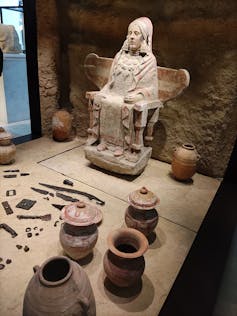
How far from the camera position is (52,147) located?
389cm

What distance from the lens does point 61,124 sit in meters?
3.95

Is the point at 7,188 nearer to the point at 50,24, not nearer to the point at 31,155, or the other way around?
the point at 31,155

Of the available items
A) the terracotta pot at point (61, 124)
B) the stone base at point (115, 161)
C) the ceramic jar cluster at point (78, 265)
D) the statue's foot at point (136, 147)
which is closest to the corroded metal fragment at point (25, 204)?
the ceramic jar cluster at point (78, 265)

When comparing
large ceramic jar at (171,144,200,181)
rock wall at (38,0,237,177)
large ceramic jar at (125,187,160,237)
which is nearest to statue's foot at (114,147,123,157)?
large ceramic jar at (171,144,200,181)

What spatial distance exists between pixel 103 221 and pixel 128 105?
4.09ft

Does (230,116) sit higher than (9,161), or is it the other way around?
(230,116)

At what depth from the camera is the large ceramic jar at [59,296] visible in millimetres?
1208

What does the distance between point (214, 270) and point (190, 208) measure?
789mm

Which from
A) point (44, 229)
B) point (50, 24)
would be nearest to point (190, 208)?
point (44, 229)

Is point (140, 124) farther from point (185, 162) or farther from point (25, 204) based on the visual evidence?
point (25, 204)

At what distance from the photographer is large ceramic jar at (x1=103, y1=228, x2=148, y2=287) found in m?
1.63

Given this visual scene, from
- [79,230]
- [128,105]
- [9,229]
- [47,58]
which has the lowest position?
[9,229]

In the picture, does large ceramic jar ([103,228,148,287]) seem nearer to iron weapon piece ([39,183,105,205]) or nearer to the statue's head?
iron weapon piece ([39,183,105,205])

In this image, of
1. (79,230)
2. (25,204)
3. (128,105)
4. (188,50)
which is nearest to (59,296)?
(79,230)
